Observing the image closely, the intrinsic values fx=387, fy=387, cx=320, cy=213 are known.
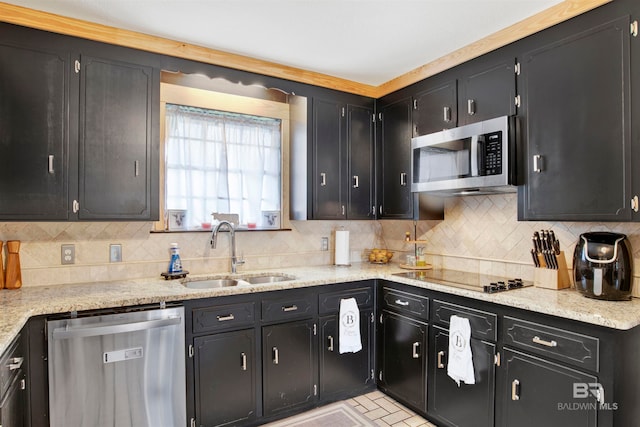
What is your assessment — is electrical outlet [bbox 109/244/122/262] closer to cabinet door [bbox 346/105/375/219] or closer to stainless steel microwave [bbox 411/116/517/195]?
cabinet door [bbox 346/105/375/219]

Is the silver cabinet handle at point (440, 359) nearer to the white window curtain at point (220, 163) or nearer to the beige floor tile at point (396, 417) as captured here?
the beige floor tile at point (396, 417)

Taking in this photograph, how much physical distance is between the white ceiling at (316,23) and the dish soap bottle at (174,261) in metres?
1.45

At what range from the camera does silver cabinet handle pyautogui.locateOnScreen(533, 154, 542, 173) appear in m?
2.27

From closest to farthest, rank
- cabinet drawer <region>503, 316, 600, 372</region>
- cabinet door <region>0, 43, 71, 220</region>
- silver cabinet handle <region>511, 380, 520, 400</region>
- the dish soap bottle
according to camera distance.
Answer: cabinet drawer <region>503, 316, 600, 372</region>, silver cabinet handle <region>511, 380, 520, 400</region>, cabinet door <region>0, 43, 71, 220</region>, the dish soap bottle

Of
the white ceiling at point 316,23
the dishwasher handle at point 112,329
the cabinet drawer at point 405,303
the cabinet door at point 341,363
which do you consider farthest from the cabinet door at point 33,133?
the cabinet drawer at point 405,303

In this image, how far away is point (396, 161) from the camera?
10.9 ft

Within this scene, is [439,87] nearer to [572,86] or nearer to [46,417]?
[572,86]

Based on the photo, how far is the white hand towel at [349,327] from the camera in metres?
2.86

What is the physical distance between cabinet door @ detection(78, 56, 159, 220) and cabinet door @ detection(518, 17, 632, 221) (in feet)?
7.85

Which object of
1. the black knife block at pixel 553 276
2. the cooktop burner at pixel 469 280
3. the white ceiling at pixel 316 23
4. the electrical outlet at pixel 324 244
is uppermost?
the white ceiling at pixel 316 23

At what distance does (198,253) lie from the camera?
119 inches

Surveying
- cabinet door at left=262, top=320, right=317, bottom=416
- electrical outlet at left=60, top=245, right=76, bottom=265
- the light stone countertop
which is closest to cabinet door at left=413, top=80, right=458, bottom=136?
the light stone countertop

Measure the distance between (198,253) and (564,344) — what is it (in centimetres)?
243

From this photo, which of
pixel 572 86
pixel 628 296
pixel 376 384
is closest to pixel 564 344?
pixel 628 296
